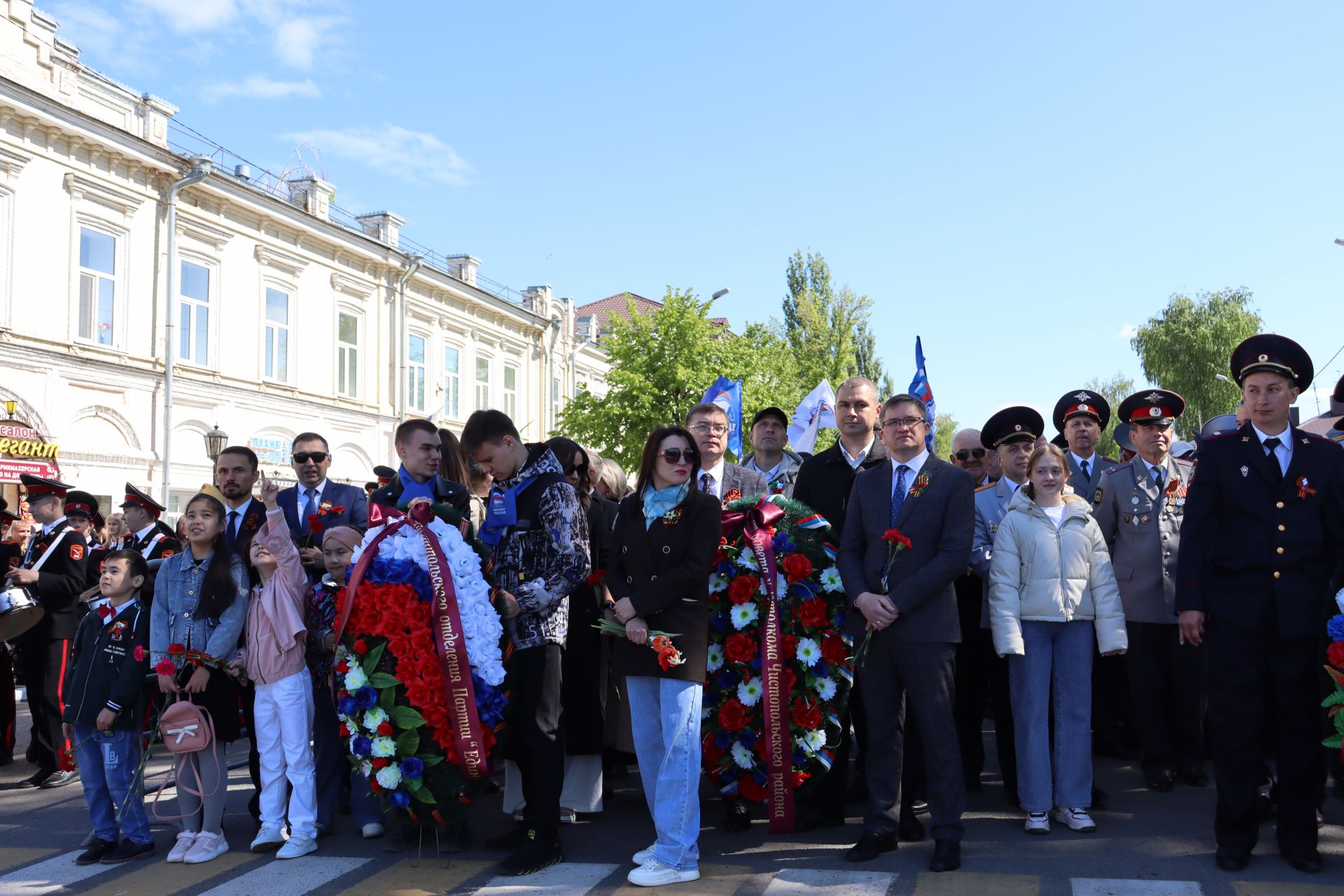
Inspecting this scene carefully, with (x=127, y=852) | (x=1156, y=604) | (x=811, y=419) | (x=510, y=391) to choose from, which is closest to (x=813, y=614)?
(x=1156, y=604)

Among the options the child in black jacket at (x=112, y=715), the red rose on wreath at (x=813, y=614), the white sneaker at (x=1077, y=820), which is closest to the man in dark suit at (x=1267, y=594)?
the white sneaker at (x=1077, y=820)

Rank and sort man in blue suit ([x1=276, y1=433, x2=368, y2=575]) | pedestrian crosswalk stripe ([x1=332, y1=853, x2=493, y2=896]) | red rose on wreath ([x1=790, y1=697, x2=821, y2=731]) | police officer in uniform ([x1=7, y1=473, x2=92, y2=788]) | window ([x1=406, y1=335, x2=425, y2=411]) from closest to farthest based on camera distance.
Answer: pedestrian crosswalk stripe ([x1=332, y1=853, x2=493, y2=896])
red rose on wreath ([x1=790, y1=697, x2=821, y2=731])
man in blue suit ([x1=276, y1=433, x2=368, y2=575])
police officer in uniform ([x1=7, y1=473, x2=92, y2=788])
window ([x1=406, y1=335, x2=425, y2=411])

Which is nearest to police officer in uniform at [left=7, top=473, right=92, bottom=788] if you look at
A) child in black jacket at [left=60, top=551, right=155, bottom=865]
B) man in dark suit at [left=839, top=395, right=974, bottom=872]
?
child in black jacket at [left=60, top=551, right=155, bottom=865]

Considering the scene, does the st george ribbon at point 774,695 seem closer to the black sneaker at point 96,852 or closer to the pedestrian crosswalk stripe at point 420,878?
the pedestrian crosswalk stripe at point 420,878

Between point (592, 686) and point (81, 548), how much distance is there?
4798 mm

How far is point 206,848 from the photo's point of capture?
18.5 feet

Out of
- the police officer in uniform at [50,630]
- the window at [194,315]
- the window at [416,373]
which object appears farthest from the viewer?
the window at [416,373]

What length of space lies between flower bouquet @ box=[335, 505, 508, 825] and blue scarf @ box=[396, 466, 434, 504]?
1184 mm

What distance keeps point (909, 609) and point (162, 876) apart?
3927 millimetres

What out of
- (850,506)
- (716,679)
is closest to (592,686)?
(716,679)

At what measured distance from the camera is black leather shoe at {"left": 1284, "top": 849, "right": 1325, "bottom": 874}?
4836 mm

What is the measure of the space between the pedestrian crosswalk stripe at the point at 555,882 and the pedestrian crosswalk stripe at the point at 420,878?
0.21 meters

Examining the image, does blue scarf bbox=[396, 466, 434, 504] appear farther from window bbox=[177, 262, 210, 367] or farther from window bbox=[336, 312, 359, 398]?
window bbox=[336, 312, 359, 398]

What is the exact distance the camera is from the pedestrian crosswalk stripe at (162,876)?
16.9ft
